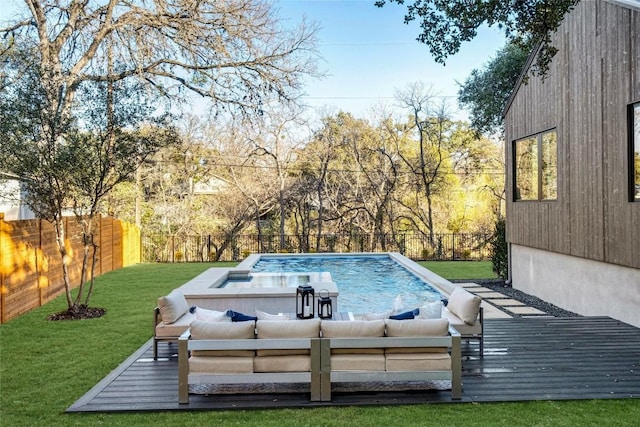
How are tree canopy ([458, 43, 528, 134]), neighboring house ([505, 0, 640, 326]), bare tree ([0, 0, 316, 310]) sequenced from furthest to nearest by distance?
tree canopy ([458, 43, 528, 134])
bare tree ([0, 0, 316, 310])
neighboring house ([505, 0, 640, 326])

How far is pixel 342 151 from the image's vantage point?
2286cm

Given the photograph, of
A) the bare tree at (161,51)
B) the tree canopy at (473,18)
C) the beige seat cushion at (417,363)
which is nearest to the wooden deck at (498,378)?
the beige seat cushion at (417,363)

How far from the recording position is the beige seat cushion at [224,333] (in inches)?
180

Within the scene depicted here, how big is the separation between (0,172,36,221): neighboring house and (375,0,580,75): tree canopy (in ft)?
23.5

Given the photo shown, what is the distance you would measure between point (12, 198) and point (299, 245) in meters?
12.3

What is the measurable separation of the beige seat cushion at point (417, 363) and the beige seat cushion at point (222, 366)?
4.16ft

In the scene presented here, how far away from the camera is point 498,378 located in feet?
16.4

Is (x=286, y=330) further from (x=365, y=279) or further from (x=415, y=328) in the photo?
(x=365, y=279)

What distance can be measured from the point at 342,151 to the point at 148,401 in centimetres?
1905

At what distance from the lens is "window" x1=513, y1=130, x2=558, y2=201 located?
10.0 metres

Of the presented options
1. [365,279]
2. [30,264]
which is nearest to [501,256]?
[365,279]

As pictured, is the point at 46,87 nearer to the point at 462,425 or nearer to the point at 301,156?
the point at 462,425

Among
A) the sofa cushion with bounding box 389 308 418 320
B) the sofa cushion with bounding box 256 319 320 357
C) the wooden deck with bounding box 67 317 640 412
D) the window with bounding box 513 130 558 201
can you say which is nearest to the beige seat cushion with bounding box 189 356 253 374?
the sofa cushion with bounding box 256 319 320 357

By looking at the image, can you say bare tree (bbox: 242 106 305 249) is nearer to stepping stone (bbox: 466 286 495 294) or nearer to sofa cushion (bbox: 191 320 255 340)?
stepping stone (bbox: 466 286 495 294)
